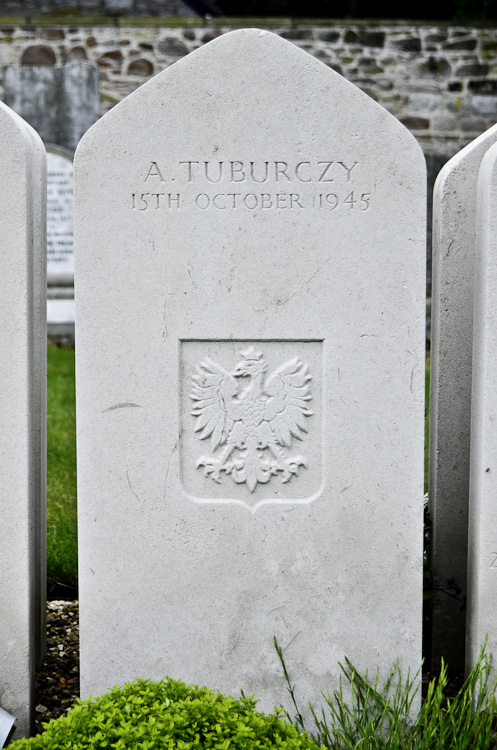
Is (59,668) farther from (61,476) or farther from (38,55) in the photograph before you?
(38,55)

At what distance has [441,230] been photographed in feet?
9.86

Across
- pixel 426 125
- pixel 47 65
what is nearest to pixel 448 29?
pixel 426 125

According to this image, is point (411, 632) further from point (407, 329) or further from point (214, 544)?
point (407, 329)

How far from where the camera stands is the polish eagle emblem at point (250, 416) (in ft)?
8.73

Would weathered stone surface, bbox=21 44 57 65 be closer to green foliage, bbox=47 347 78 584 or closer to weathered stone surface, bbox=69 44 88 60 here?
weathered stone surface, bbox=69 44 88 60

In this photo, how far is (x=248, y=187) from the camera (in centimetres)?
260

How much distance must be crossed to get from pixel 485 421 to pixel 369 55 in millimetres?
7972

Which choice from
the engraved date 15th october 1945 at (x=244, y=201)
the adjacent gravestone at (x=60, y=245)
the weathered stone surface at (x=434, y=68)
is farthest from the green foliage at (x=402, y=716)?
the weathered stone surface at (x=434, y=68)

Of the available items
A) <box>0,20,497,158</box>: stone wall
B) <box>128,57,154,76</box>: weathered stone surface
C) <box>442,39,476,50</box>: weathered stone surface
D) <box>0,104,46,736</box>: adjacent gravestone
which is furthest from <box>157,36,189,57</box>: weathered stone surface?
<box>0,104,46,736</box>: adjacent gravestone

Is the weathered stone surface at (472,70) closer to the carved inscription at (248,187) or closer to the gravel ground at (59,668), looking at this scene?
the carved inscription at (248,187)

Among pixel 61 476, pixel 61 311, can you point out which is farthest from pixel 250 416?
pixel 61 311

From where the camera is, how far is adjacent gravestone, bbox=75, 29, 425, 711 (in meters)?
2.57

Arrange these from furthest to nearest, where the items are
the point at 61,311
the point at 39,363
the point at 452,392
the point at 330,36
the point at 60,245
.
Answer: the point at 330,36, the point at 60,245, the point at 61,311, the point at 452,392, the point at 39,363

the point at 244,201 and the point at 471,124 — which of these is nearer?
the point at 244,201
